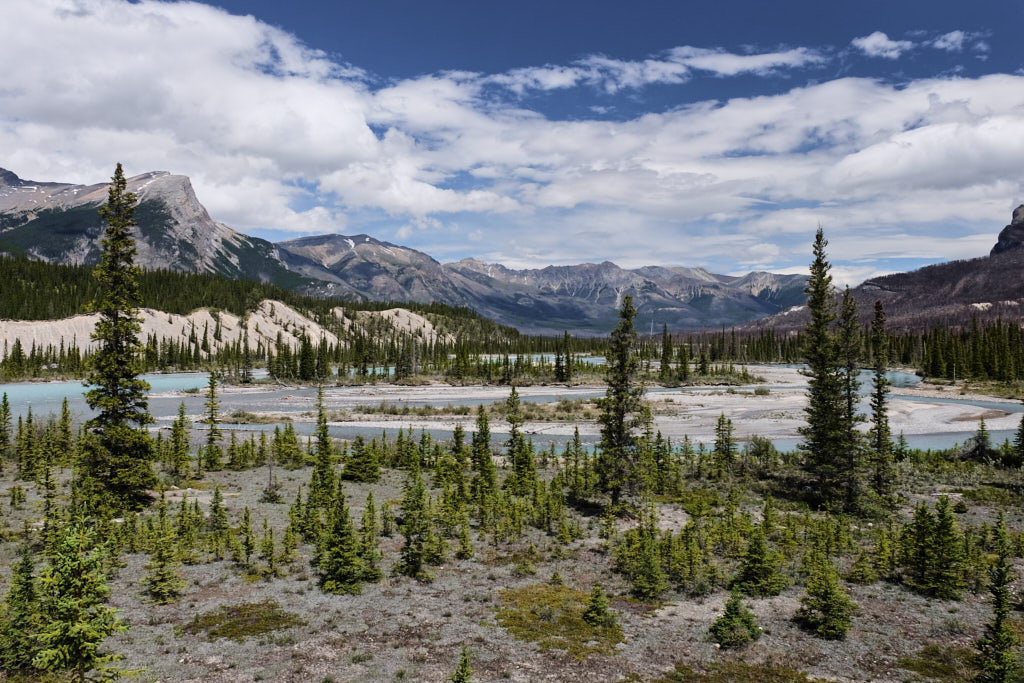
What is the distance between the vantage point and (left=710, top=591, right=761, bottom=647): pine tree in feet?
52.3

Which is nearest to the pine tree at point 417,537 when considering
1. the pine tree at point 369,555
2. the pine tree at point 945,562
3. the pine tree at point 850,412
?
the pine tree at point 369,555

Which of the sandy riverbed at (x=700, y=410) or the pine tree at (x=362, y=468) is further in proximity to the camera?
the sandy riverbed at (x=700, y=410)

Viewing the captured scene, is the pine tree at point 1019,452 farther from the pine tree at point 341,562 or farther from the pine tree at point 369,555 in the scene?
the pine tree at point 341,562

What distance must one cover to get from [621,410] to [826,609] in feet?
49.4

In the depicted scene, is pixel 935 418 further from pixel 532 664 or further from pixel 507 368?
pixel 507 368

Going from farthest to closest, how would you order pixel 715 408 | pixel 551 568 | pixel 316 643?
pixel 715 408
pixel 551 568
pixel 316 643

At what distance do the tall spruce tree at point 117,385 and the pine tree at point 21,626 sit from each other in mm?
15855

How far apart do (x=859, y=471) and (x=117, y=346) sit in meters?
40.1

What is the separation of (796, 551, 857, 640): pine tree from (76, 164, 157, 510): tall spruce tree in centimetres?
2967

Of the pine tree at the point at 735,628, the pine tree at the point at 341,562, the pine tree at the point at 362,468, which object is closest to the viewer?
the pine tree at the point at 735,628

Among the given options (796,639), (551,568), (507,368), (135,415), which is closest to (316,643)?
(551,568)

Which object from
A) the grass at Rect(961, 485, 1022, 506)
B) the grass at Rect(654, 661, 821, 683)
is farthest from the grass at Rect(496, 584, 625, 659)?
the grass at Rect(961, 485, 1022, 506)

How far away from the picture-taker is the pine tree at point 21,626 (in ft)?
43.0

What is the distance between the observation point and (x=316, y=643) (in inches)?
623
